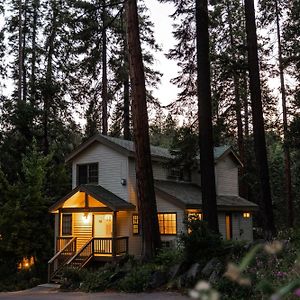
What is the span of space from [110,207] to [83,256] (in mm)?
2551

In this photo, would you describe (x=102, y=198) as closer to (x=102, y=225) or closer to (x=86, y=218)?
(x=86, y=218)

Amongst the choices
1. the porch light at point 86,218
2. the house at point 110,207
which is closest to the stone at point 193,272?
the house at point 110,207

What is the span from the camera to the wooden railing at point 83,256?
57.8 feet

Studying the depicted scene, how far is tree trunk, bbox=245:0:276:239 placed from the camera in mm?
14471

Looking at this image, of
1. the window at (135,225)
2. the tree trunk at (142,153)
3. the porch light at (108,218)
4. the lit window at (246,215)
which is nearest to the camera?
the tree trunk at (142,153)

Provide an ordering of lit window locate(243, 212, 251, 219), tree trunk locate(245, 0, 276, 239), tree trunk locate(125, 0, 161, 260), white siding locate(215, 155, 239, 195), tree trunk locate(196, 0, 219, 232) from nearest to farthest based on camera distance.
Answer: tree trunk locate(125, 0, 161, 260) < tree trunk locate(196, 0, 219, 232) < tree trunk locate(245, 0, 276, 239) < lit window locate(243, 212, 251, 219) < white siding locate(215, 155, 239, 195)

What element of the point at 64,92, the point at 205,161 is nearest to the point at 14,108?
the point at 64,92

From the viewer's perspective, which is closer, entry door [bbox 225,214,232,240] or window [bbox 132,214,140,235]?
window [bbox 132,214,140,235]

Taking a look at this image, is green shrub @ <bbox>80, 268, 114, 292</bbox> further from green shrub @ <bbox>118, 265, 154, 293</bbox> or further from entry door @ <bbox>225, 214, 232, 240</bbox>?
entry door @ <bbox>225, 214, 232, 240</bbox>

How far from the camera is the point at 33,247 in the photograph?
1948cm

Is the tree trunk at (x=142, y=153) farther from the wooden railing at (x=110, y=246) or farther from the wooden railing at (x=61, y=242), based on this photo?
the wooden railing at (x=61, y=242)

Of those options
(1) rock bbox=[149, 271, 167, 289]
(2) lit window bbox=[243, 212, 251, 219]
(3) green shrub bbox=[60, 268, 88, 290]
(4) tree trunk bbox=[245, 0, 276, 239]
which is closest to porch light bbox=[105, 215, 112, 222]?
(3) green shrub bbox=[60, 268, 88, 290]

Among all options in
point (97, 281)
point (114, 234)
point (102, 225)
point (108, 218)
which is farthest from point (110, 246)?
point (97, 281)

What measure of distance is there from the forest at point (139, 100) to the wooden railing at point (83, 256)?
2.59 m
